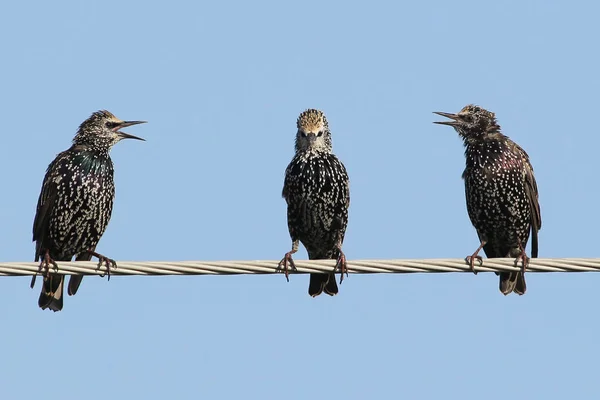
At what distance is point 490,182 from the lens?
966 cm

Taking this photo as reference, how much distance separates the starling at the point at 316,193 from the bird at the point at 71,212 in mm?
1497

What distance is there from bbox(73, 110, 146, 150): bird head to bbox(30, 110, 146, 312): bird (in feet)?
0.61

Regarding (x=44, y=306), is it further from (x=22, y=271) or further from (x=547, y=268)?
(x=547, y=268)

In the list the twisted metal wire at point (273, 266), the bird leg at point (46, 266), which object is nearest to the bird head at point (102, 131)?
the bird leg at point (46, 266)

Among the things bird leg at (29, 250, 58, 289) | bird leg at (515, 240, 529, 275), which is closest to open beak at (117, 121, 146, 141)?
bird leg at (29, 250, 58, 289)

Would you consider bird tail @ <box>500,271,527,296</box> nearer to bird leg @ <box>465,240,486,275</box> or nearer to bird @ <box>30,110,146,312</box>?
bird leg @ <box>465,240,486,275</box>

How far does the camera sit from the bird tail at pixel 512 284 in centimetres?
952

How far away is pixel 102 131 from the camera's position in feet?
32.3

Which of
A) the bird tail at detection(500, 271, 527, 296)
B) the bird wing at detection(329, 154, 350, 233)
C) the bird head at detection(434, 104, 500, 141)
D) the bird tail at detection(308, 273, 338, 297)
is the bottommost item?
the bird tail at detection(308, 273, 338, 297)

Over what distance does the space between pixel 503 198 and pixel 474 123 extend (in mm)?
806

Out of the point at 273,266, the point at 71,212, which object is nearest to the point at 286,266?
the point at 273,266

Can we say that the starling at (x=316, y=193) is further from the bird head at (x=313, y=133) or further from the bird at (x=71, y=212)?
the bird at (x=71, y=212)

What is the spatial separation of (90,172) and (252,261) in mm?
2835

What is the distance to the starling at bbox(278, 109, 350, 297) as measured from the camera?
9375mm
